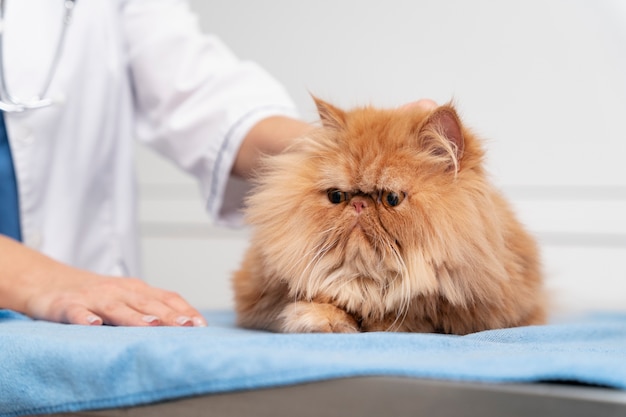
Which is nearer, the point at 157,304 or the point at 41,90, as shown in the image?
the point at 157,304

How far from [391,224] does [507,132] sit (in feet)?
5.10

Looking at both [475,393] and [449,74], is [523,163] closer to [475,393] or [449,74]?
[449,74]

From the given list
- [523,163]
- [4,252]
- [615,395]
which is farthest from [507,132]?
[615,395]

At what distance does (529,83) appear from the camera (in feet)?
7.68

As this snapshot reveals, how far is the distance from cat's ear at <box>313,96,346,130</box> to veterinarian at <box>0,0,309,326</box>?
0.88ft

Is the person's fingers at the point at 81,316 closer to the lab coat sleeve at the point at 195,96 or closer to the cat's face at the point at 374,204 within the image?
the cat's face at the point at 374,204

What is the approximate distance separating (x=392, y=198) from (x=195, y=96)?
84cm

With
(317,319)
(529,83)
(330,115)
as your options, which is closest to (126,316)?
(317,319)

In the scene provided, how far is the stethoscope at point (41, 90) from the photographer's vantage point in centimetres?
139

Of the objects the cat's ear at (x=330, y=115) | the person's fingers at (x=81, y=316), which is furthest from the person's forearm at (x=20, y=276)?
the cat's ear at (x=330, y=115)

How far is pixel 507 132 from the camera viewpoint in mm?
2383

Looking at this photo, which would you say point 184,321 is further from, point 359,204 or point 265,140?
point 265,140

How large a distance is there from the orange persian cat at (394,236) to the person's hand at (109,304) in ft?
0.62

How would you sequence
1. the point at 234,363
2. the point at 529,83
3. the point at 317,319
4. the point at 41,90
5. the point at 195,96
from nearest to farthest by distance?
the point at 234,363
the point at 317,319
the point at 41,90
the point at 195,96
the point at 529,83
